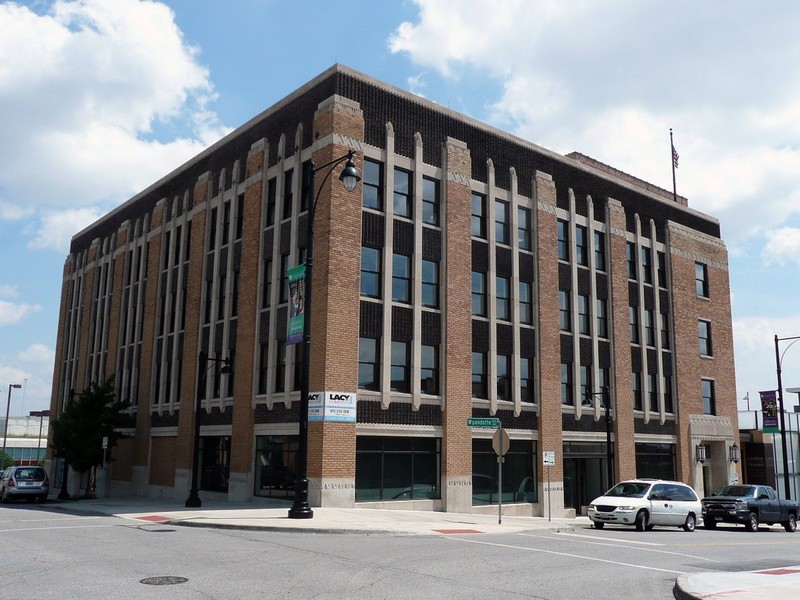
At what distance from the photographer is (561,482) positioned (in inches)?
1281

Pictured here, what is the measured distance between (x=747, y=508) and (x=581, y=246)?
45.7 ft

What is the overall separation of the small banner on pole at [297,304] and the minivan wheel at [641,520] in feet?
38.8

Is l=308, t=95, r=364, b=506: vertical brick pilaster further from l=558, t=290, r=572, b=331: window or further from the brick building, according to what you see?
l=558, t=290, r=572, b=331: window

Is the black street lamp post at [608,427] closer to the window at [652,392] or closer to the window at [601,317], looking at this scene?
the window at [601,317]

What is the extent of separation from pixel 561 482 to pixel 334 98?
18.4 metres

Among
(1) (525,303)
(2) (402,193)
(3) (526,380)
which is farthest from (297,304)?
(1) (525,303)

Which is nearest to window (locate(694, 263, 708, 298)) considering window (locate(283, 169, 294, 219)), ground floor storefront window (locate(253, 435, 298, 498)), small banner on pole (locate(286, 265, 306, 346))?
window (locate(283, 169, 294, 219))

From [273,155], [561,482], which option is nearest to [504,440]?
[561,482]

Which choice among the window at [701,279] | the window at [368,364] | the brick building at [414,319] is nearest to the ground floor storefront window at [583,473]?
the brick building at [414,319]

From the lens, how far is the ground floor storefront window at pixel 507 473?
97.1ft

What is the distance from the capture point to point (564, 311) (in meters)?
34.8

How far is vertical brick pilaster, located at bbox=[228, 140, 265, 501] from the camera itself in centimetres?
2884

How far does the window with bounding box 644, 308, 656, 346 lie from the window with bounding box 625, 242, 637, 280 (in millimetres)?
2047

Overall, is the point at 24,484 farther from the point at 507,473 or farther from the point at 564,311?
the point at 564,311
